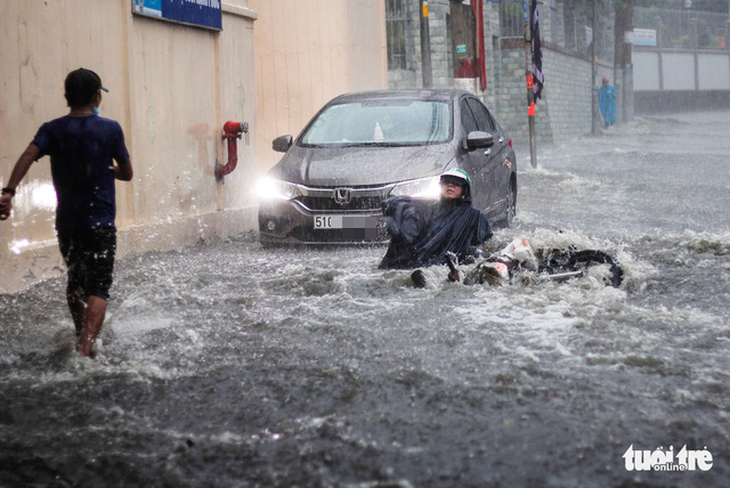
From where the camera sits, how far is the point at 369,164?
934cm

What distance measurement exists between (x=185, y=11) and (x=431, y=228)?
4.69m

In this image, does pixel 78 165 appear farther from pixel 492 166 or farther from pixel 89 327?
pixel 492 166

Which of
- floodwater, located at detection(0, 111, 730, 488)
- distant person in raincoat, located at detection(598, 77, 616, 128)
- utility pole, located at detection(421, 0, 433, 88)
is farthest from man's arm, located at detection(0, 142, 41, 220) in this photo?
distant person in raincoat, located at detection(598, 77, 616, 128)

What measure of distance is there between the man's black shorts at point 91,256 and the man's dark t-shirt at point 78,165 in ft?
0.16

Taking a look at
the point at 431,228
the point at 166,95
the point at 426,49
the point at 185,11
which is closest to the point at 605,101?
the point at 426,49

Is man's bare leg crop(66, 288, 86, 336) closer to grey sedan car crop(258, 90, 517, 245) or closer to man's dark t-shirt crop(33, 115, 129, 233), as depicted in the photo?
man's dark t-shirt crop(33, 115, 129, 233)

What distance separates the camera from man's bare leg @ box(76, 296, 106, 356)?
551 centimetres

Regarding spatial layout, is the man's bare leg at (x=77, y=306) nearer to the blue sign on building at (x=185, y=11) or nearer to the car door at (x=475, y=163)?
the car door at (x=475, y=163)

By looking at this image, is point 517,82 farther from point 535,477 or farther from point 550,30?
point 535,477

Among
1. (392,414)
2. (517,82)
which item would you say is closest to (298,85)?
(392,414)

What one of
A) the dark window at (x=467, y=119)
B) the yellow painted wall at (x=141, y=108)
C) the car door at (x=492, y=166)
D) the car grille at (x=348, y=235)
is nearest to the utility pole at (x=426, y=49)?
the yellow painted wall at (x=141, y=108)

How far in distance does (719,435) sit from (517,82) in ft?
88.6

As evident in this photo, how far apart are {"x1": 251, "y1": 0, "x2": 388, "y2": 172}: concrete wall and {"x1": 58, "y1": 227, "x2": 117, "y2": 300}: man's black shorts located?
27.9ft

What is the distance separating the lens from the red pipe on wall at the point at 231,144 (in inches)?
463
